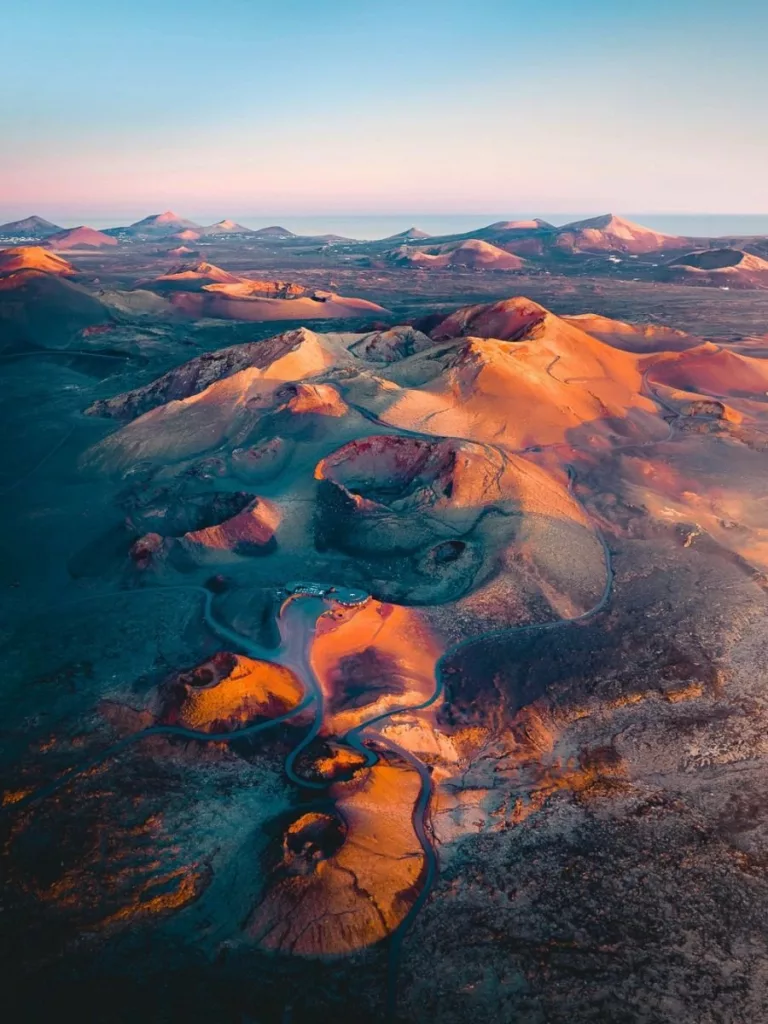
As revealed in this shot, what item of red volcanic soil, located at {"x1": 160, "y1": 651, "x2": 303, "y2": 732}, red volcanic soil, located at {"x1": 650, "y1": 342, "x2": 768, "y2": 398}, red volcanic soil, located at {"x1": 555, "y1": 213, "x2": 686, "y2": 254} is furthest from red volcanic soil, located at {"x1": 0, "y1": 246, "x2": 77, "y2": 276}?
red volcanic soil, located at {"x1": 555, "y1": 213, "x2": 686, "y2": 254}

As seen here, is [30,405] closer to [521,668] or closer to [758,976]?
[521,668]

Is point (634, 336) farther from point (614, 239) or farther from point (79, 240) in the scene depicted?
point (79, 240)


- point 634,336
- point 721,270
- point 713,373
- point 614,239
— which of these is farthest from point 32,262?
point 614,239

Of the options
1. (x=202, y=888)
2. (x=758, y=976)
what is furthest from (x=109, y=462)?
(x=758, y=976)

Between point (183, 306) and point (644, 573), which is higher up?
point (183, 306)

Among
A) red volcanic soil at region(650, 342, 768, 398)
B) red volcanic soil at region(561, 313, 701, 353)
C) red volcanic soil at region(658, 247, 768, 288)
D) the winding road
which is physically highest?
red volcanic soil at region(658, 247, 768, 288)

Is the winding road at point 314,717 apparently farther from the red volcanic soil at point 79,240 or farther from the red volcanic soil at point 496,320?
the red volcanic soil at point 79,240

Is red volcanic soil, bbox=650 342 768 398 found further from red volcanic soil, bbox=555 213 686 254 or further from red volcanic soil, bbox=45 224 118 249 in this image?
red volcanic soil, bbox=45 224 118 249
